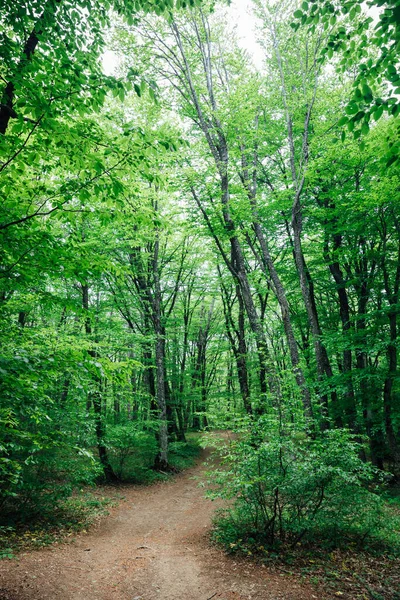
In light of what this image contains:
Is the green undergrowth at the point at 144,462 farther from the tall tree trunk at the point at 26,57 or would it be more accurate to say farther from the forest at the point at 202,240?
the tall tree trunk at the point at 26,57

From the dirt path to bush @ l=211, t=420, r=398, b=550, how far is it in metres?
0.89

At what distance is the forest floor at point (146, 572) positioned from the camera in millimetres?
4883

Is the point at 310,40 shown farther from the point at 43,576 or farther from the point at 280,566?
the point at 43,576

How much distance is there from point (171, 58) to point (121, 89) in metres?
11.2

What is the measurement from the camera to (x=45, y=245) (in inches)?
139

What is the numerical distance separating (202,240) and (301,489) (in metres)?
15.3

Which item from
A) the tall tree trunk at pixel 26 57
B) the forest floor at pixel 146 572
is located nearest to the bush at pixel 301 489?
the forest floor at pixel 146 572

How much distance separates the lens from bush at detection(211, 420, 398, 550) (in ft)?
19.5

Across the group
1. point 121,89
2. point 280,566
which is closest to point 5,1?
point 121,89

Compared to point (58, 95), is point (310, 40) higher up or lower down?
higher up

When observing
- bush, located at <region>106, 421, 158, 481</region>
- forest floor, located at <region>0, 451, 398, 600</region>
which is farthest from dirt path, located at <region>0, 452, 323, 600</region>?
bush, located at <region>106, 421, 158, 481</region>

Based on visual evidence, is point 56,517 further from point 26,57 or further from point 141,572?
point 26,57

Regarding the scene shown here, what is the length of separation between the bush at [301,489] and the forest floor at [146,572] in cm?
80

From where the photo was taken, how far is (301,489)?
19.3 ft
